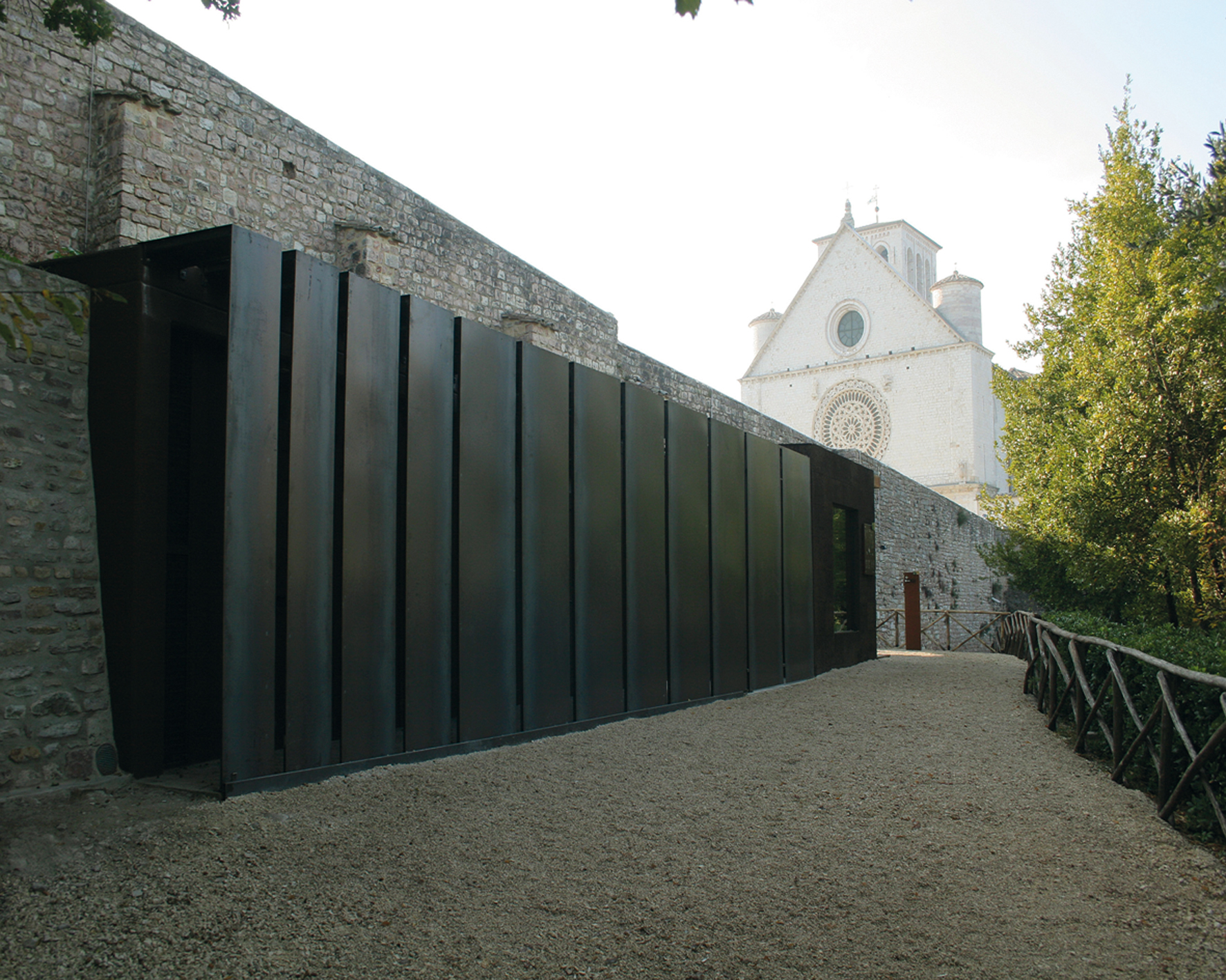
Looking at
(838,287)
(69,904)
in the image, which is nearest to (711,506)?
(69,904)

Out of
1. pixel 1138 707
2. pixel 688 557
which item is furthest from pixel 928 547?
pixel 1138 707

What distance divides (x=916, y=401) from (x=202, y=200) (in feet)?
119

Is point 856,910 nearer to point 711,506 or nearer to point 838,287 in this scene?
point 711,506

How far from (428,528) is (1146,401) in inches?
449

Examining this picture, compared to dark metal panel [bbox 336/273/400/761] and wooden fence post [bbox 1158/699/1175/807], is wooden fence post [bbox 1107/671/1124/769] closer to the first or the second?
wooden fence post [bbox 1158/699/1175/807]

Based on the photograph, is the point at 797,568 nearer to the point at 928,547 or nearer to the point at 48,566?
the point at 48,566

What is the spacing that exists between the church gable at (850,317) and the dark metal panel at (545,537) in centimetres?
3592

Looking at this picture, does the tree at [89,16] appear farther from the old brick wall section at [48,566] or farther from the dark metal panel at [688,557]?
the dark metal panel at [688,557]

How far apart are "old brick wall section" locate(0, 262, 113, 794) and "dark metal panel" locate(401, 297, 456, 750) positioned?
1695mm

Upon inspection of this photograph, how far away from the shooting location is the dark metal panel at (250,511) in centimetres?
427

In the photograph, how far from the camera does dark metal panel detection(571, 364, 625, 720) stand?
6785mm

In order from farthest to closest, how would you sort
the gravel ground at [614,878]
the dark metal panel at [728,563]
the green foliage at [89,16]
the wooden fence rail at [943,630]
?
the wooden fence rail at [943,630], the dark metal panel at [728,563], the green foliage at [89,16], the gravel ground at [614,878]

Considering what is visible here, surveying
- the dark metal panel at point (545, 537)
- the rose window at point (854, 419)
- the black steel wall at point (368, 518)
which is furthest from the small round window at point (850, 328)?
the dark metal panel at point (545, 537)

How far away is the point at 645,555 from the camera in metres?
7.70
